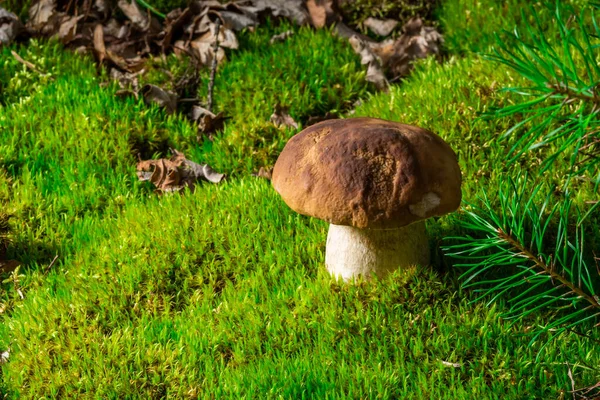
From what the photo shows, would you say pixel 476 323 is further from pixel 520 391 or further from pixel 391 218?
pixel 391 218

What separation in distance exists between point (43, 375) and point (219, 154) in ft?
6.99

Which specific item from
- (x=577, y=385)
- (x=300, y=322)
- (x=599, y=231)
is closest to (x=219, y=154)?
(x=300, y=322)

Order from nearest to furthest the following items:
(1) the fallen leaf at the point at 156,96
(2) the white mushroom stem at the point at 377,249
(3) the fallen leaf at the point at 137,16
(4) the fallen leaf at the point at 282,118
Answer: (2) the white mushroom stem at the point at 377,249 → (4) the fallen leaf at the point at 282,118 → (1) the fallen leaf at the point at 156,96 → (3) the fallen leaf at the point at 137,16

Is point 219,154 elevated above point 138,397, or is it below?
above

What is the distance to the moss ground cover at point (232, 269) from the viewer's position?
3.32 metres

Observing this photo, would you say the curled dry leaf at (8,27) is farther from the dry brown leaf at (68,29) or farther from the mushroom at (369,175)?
the mushroom at (369,175)

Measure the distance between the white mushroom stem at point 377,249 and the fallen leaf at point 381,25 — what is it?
3.07 m

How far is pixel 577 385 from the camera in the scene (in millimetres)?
3139

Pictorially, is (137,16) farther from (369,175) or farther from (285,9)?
(369,175)

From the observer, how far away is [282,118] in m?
5.44

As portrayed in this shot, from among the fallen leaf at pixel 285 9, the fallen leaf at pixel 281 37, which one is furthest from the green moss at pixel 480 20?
the fallen leaf at pixel 281 37

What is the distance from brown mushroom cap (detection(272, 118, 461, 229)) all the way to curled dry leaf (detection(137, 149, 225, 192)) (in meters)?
1.57

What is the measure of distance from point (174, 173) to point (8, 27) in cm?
247

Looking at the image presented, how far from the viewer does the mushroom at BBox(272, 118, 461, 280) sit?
3.22 meters
